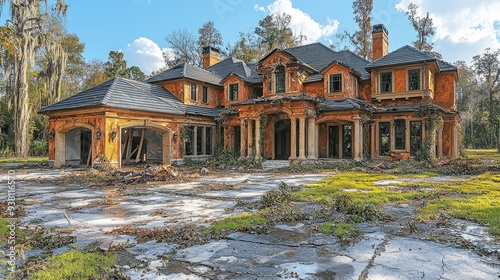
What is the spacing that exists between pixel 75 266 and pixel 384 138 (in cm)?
1972

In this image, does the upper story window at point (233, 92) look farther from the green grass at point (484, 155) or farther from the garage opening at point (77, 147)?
the green grass at point (484, 155)

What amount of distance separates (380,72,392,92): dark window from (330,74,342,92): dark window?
272 centimetres

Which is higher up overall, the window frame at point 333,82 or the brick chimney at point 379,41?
the brick chimney at point 379,41

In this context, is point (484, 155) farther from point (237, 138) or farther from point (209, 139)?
point (209, 139)

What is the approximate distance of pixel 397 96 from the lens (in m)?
19.7

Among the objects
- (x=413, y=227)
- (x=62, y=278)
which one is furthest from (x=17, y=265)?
(x=413, y=227)

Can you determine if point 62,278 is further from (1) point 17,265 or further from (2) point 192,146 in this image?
(2) point 192,146

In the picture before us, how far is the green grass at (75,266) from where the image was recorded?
3.41 meters

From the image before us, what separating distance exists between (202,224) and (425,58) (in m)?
18.1

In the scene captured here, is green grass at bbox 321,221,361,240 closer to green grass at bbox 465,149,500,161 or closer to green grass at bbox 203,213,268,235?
green grass at bbox 203,213,268,235

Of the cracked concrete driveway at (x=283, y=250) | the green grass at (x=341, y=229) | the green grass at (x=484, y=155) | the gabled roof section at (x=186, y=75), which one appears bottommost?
the cracked concrete driveway at (x=283, y=250)

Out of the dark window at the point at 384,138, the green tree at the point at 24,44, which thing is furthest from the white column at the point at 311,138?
the green tree at the point at 24,44

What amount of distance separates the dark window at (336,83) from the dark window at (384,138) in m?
3.44

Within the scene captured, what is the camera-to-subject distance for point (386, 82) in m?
20.1
